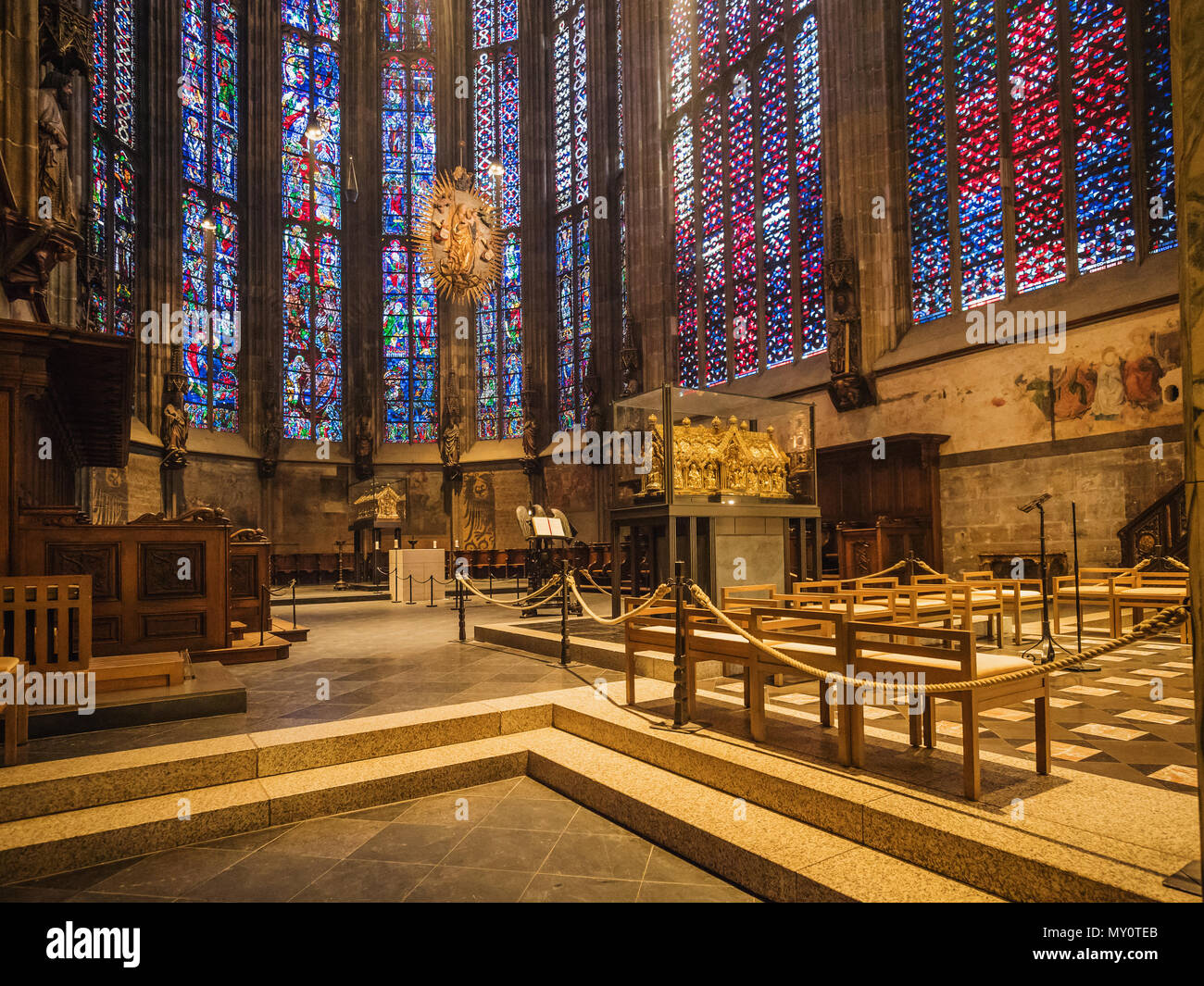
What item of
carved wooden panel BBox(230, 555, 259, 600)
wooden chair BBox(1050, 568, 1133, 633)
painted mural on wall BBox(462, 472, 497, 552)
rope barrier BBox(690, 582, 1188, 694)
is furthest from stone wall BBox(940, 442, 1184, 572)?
painted mural on wall BBox(462, 472, 497, 552)

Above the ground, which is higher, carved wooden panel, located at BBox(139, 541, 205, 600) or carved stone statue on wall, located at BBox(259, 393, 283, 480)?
carved stone statue on wall, located at BBox(259, 393, 283, 480)

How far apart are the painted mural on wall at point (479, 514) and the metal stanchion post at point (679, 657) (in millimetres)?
18777

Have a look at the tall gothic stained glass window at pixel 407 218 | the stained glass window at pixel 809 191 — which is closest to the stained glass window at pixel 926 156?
the stained glass window at pixel 809 191

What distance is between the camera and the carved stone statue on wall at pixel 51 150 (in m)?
7.66

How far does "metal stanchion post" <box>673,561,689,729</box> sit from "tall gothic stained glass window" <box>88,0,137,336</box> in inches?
597

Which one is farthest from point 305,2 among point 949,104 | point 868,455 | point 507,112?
point 868,455

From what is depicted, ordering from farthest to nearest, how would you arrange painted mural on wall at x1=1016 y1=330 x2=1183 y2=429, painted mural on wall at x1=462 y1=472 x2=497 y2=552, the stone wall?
1. painted mural on wall at x1=462 y1=472 x2=497 y2=552
2. the stone wall
3. painted mural on wall at x1=1016 y1=330 x2=1183 y2=429

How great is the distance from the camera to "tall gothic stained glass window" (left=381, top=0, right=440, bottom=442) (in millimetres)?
23547

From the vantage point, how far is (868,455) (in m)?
12.9

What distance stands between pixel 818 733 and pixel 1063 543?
333 inches

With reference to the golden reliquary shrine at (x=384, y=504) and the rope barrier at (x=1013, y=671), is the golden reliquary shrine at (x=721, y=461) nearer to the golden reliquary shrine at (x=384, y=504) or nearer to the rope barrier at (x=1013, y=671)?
the rope barrier at (x=1013, y=671)

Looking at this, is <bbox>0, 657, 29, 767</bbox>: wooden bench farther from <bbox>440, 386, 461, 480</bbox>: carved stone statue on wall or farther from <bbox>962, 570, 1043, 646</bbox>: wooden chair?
<bbox>440, 386, 461, 480</bbox>: carved stone statue on wall

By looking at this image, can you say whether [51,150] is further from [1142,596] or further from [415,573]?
[1142,596]

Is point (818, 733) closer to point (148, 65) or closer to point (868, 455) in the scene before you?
point (868, 455)
